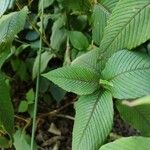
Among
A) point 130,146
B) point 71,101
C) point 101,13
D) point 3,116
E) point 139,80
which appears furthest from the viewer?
point 71,101

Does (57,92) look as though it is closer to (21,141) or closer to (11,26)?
(21,141)

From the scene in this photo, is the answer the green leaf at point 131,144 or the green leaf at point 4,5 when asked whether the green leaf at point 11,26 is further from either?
the green leaf at point 131,144

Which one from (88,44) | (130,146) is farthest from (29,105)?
(130,146)

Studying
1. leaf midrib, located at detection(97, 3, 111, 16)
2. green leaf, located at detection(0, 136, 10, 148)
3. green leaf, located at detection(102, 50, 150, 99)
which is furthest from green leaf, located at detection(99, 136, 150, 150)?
green leaf, located at detection(0, 136, 10, 148)

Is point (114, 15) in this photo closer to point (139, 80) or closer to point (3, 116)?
point (139, 80)

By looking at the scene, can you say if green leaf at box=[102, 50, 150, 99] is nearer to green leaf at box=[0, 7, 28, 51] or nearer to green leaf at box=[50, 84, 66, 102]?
green leaf at box=[0, 7, 28, 51]
